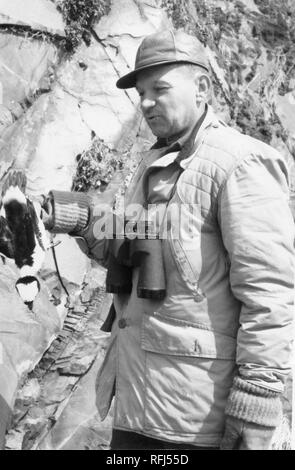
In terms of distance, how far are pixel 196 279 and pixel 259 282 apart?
0.70ft

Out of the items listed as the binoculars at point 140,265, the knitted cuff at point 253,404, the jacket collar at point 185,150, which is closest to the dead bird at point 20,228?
the binoculars at point 140,265

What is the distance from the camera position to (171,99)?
8.15ft

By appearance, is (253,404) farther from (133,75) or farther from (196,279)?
(133,75)

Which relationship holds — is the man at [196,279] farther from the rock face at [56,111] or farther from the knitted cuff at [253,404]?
the rock face at [56,111]

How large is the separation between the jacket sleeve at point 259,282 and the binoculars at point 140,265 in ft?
0.76

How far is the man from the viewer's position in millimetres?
2242

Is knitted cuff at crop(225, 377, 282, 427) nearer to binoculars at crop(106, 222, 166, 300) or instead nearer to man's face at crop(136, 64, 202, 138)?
binoculars at crop(106, 222, 166, 300)

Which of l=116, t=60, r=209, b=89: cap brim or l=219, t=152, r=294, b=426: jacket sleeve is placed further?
l=116, t=60, r=209, b=89: cap brim

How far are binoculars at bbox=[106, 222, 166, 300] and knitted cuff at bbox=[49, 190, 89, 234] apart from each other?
0.14 meters

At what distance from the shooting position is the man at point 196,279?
224 cm

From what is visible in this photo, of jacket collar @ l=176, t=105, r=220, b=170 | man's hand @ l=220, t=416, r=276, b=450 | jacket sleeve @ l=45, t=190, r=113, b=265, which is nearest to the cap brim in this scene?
jacket collar @ l=176, t=105, r=220, b=170

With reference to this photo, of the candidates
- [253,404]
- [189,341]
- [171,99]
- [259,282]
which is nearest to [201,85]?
[171,99]
